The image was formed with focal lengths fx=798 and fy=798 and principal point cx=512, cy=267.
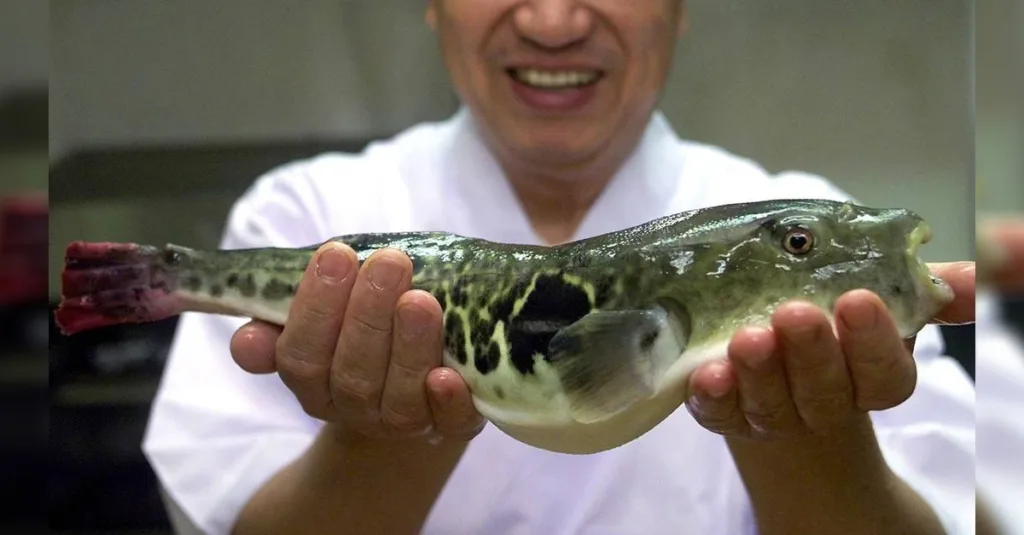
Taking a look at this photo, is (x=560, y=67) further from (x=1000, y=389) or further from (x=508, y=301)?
(x=1000, y=389)

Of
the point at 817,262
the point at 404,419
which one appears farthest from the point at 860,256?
the point at 404,419

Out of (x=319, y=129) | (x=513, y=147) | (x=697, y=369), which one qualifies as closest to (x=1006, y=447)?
(x=697, y=369)

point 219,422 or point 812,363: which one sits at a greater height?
point 812,363

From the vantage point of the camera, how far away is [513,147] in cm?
52

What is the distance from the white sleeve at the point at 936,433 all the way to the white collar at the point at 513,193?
3.1 inches

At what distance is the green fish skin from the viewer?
1.01 feet

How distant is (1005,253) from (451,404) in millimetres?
267

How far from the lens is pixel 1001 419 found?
1.31ft

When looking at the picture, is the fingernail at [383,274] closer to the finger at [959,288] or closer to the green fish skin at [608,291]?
the green fish skin at [608,291]

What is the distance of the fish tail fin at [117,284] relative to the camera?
0.39 metres

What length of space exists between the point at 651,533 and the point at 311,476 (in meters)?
0.22

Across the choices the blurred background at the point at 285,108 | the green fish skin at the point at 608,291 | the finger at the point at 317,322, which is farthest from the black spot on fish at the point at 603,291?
the blurred background at the point at 285,108

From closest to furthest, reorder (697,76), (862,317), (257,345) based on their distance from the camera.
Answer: (862,317) < (257,345) < (697,76)

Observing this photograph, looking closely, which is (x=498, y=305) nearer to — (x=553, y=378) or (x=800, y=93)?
(x=553, y=378)
